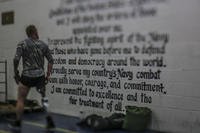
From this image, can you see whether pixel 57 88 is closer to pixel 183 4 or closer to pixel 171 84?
pixel 171 84

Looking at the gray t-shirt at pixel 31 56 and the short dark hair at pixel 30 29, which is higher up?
the short dark hair at pixel 30 29

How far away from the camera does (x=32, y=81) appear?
7.70m

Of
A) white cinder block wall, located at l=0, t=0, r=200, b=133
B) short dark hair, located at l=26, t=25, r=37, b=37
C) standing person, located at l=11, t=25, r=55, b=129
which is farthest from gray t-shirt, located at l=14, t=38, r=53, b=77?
white cinder block wall, located at l=0, t=0, r=200, b=133

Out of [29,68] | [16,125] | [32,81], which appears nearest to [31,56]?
[29,68]

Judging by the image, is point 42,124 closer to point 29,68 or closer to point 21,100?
point 21,100

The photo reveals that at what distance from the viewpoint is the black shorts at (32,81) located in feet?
25.1

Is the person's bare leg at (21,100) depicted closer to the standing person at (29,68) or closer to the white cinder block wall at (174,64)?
the standing person at (29,68)

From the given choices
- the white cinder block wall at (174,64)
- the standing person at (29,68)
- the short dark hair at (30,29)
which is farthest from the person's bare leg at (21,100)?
the white cinder block wall at (174,64)

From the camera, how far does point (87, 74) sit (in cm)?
969

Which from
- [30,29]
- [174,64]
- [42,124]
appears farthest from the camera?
[42,124]

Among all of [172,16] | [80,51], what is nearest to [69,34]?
[80,51]

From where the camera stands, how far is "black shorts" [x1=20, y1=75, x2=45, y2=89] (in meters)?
7.66

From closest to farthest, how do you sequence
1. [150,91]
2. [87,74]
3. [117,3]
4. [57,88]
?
[150,91], [117,3], [87,74], [57,88]

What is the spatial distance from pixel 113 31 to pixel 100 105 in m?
1.67
